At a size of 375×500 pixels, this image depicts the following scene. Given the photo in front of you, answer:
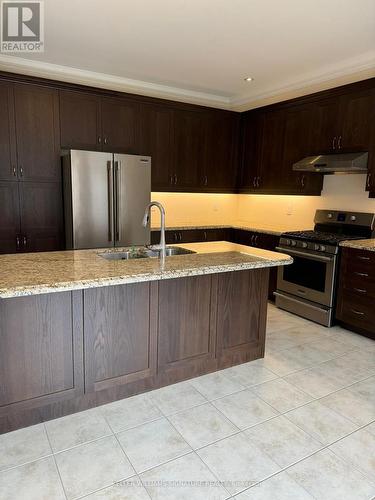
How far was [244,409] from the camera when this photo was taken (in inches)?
90.4

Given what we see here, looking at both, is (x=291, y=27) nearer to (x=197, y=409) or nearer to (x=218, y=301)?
(x=218, y=301)

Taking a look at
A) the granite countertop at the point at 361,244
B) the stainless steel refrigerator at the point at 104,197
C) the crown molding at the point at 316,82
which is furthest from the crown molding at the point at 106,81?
the granite countertop at the point at 361,244

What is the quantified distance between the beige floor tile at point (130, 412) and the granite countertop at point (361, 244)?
2407 mm

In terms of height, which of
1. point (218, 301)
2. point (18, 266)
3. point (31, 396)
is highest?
point (18, 266)

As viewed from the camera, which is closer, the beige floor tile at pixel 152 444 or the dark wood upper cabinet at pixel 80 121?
the beige floor tile at pixel 152 444

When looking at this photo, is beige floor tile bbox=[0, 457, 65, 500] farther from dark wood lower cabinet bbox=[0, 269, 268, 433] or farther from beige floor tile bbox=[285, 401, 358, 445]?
beige floor tile bbox=[285, 401, 358, 445]

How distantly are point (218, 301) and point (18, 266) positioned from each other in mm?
1374

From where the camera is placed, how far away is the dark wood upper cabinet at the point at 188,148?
470cm

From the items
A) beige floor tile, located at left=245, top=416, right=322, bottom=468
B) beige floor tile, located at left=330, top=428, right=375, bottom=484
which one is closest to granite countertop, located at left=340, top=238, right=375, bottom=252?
beige floor tile, located at left=330, top=428, right=375, bottom=484

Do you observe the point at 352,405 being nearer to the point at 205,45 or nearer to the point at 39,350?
the point at 39,350

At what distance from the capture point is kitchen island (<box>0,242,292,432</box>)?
1947mm

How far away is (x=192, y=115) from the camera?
15.6 ft

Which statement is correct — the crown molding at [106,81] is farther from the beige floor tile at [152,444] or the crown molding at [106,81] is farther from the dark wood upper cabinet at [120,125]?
the beige floor tile at [152,444]

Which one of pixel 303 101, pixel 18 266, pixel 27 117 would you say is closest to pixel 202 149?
pixel 303 101
